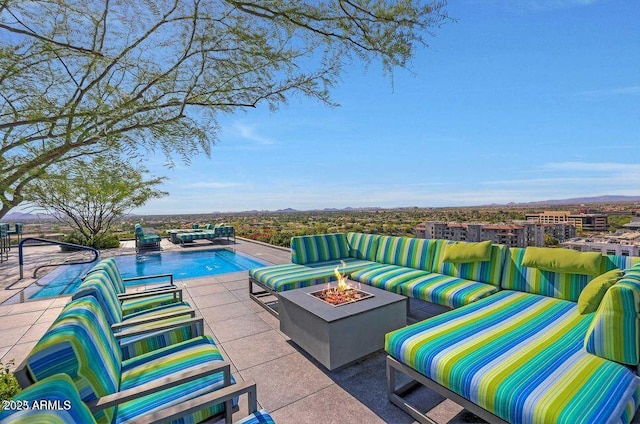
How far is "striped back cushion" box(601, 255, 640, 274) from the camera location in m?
2.87

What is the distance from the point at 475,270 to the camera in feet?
12.3

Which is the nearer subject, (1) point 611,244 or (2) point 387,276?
(1) point 611,244

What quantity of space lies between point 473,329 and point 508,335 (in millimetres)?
234

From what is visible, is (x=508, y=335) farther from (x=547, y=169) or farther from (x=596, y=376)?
(x=547, y=169)

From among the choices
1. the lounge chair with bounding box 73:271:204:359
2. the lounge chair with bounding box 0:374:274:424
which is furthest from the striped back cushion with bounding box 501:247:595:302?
the lounge chair with bounding box 0:374:274:424

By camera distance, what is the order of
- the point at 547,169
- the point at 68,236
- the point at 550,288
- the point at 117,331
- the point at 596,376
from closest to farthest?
the point at 596,376 < the point at 117,331 < the point at 550,288 < the point at 547,169 < the point at 68,236

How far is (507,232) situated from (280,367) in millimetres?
3397

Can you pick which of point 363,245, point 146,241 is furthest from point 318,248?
point 146,241

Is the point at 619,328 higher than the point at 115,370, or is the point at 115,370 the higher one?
the point at 619,328

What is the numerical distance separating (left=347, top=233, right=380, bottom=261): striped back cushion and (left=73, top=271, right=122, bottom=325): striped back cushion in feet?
12.6

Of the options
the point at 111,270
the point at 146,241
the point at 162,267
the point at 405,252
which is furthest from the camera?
the point at 146,241

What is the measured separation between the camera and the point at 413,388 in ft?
7.75

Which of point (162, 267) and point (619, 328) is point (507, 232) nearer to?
point (619, 328)

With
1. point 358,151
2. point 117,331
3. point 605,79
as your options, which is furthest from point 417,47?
point 358,151
